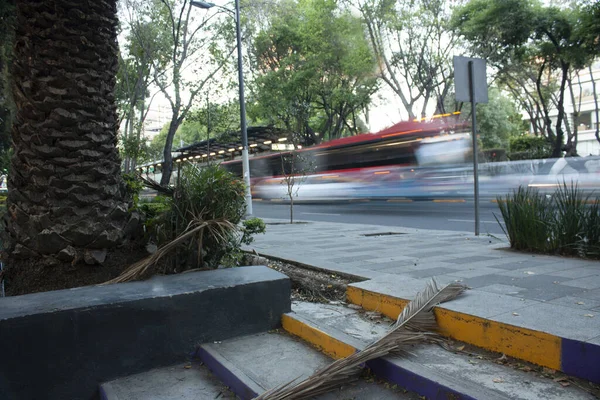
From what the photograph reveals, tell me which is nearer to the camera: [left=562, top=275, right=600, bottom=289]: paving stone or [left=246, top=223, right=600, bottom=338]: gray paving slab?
[left=246, top=223, right=600, bottom=338]: gray paving slab

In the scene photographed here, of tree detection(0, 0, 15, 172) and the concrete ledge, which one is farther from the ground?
tree detection(0, 0, 15, 172)

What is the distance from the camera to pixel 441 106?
24.8 metres

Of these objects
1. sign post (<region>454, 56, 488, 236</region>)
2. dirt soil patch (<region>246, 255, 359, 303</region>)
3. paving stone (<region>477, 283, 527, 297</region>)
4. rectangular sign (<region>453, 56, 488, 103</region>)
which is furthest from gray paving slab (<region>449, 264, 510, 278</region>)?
rectangular sign (<region>453, 56, 488, 103</region>)

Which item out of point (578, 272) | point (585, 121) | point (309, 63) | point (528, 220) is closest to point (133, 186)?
point (578, 272)

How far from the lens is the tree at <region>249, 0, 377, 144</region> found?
25.5 m

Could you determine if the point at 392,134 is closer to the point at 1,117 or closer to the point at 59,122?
the point at 1,117

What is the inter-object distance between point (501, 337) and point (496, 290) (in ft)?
3.71

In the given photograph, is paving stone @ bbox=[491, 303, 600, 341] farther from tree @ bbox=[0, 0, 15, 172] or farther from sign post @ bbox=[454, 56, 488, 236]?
tree @ bbox=[0, 0, 15, 172]

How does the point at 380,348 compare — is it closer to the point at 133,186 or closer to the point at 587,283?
the point at 587,283

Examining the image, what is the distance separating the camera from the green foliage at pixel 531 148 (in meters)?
28.9

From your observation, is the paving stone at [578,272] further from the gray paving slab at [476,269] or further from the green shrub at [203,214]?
the green shrub at [203,214]

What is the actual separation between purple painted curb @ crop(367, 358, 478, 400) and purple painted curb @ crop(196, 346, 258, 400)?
2.36ft

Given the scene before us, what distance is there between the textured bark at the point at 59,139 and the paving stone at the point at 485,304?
102 inches

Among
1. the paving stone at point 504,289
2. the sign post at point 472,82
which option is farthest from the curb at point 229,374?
the sign post at point 472,82
